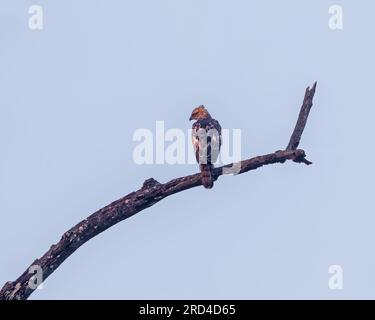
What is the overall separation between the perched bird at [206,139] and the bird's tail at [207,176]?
6cm

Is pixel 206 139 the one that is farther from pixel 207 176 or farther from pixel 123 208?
pixel 123 208

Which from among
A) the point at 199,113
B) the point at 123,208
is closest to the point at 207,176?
the point at 123,208

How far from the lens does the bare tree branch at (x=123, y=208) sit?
1744 cm

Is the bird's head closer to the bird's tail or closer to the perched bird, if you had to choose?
the perched bird

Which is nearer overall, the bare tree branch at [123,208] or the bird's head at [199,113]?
the bare tree branch at [123,208]

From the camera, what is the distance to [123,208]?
59.6ft

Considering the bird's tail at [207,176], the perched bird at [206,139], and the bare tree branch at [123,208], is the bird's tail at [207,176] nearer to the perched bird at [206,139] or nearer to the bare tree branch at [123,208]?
the perched bird at [206,139]

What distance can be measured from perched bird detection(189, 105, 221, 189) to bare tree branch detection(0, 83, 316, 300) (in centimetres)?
212

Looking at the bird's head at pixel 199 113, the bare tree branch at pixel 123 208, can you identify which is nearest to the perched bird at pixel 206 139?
the bird's head at pixel 199 113

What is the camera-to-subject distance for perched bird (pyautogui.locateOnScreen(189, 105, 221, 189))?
70.0ft
